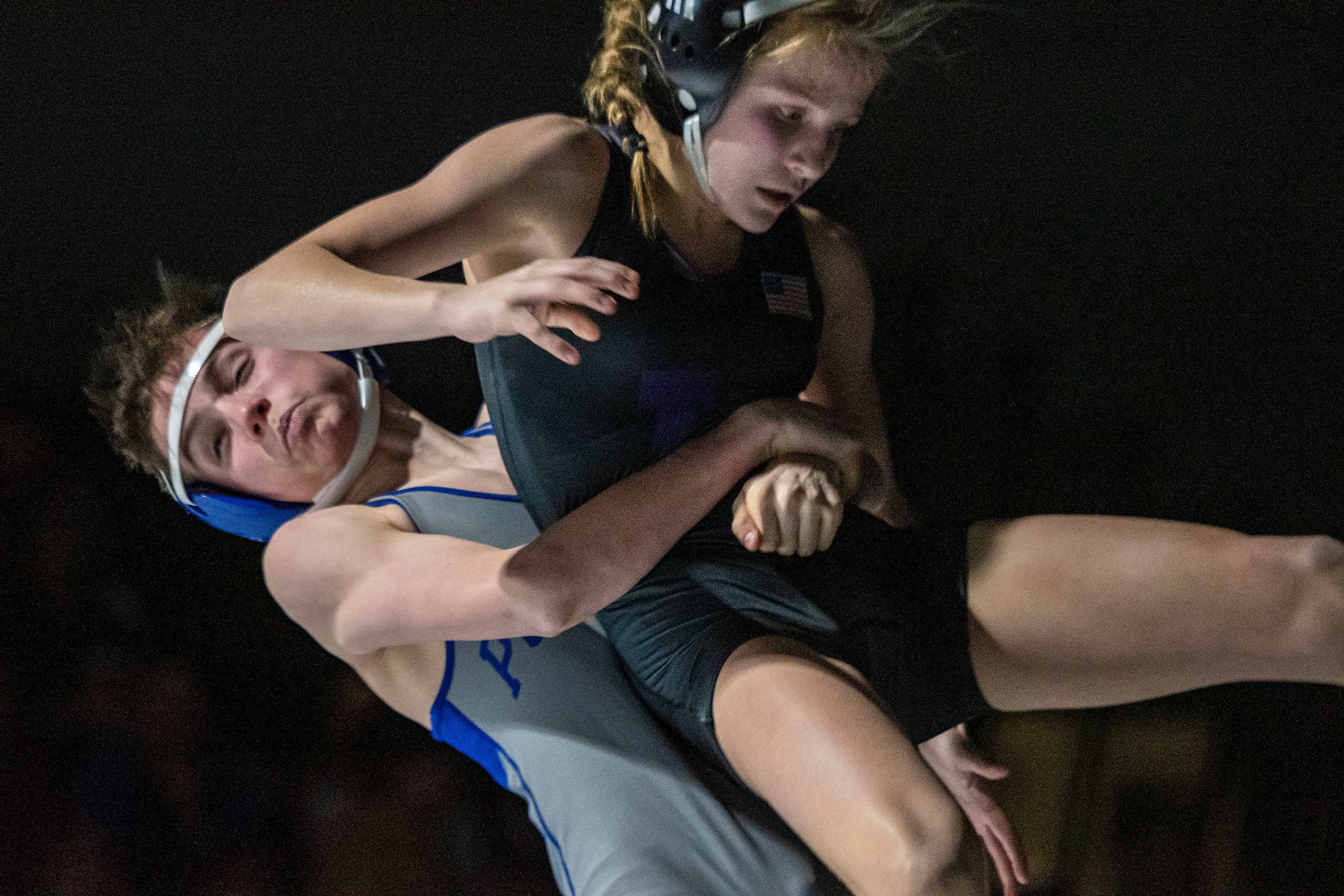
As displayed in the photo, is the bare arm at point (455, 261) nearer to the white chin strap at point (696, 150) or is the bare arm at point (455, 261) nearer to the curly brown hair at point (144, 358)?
the white chin strap at point (696, 150)

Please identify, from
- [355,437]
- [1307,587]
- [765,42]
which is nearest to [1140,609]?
[1307,587]

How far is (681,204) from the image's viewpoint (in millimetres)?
772

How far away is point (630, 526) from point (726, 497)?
0.08 m

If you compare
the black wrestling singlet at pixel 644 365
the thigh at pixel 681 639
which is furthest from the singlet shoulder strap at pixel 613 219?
the thigh at pixel 681 639

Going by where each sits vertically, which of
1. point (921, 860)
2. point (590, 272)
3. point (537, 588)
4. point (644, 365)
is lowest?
point (921, 860)

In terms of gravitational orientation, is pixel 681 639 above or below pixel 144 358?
below

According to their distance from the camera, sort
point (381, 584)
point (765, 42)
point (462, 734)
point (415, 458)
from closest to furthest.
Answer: point (765, 42)
point (381, 584)
point (462, 734)
point (415, 458)

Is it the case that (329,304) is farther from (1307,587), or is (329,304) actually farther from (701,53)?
(1307,587)

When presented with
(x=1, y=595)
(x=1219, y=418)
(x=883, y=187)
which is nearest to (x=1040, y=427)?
(x=1219, y=418)

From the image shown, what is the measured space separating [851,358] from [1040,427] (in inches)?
12.0

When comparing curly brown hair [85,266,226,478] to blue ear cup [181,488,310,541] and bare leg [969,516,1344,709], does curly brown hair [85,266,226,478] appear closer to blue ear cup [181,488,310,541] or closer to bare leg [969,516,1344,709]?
blue ear cup [181,488,310,541]

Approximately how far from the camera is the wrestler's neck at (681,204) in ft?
2.50

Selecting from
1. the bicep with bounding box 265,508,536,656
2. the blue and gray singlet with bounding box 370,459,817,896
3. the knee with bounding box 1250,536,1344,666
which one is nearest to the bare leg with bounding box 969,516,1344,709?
the knee with bounding box 1250,536,1344,666

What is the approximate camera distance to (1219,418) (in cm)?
107
